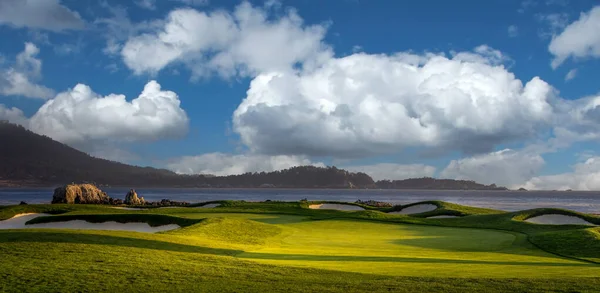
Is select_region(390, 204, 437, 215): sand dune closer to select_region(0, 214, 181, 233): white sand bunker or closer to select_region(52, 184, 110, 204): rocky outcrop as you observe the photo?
select_region(0, 214, 181, 233): white sand bunker

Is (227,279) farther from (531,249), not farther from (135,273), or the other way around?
(531,249)

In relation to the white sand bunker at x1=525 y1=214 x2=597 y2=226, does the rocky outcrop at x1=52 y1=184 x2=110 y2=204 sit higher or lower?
higher

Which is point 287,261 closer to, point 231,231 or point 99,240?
point 99,240

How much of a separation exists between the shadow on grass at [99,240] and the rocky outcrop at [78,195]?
53161mm

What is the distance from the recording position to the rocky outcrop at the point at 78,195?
220ft

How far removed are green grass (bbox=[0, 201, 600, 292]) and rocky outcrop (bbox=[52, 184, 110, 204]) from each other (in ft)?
155

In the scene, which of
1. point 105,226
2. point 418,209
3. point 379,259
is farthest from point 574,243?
point 418,209

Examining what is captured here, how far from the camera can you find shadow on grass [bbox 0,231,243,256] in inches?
652

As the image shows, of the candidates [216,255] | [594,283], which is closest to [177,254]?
[216,255]

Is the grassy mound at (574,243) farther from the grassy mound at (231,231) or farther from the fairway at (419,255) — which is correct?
the grassy mound at (231,231)

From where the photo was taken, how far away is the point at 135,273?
12.7 m

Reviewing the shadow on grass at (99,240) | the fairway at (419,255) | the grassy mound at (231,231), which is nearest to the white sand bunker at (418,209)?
the fairway at (419,255)

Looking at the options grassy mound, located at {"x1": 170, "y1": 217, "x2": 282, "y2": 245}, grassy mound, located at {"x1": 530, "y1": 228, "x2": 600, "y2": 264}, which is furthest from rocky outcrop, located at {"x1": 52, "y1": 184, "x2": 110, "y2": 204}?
grassy mound, located at {"x1": 530, "y1": 228, "x2": 600, "y2": 264}

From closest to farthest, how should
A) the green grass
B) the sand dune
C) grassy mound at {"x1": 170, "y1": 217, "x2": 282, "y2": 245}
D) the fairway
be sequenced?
the green grass
the fairway
grassy mound at {"x1": 170, "y1": 217, "x2": 282, "y2": 245}
the sand dune
